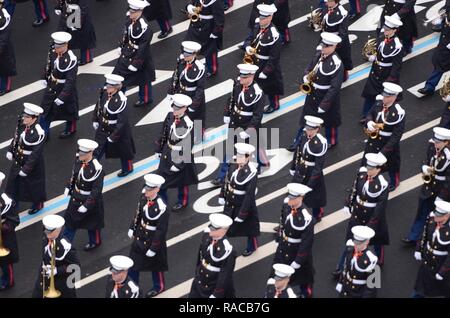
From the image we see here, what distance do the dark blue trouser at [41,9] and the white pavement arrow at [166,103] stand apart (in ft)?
13.9

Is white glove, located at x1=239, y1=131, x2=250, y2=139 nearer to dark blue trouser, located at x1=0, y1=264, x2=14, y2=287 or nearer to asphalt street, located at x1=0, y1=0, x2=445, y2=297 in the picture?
asphalt street, located at x1=0, y1=0, x2=445, y2=297

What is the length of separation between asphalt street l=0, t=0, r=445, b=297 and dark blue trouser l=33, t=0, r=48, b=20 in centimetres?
22

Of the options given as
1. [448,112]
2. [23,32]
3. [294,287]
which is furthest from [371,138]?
[23,32]

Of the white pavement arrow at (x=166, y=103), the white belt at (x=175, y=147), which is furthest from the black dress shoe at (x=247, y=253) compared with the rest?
the white pavement arrow at (x=166, y=103)

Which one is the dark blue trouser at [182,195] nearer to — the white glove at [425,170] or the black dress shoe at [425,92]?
the white glove at [425,170]

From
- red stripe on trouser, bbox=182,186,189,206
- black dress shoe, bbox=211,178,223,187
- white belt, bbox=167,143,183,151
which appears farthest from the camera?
black dress shoe, bbox=211,178,223,187

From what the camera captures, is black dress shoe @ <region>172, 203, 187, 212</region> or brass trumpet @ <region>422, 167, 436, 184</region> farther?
black dress shoe @ <region>172, 203, 187, 212</region>

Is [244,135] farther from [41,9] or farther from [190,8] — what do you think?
[41,9]

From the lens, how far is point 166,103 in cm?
3603

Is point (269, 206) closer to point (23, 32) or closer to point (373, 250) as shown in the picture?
point (373, 250)

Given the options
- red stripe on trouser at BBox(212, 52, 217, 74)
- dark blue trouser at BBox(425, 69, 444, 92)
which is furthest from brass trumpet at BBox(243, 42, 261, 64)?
dark blue trouser at BBox(425, 69, 444, 92)

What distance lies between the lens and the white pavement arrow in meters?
35.6

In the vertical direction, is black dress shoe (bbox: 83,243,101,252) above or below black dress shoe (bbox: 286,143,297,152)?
below

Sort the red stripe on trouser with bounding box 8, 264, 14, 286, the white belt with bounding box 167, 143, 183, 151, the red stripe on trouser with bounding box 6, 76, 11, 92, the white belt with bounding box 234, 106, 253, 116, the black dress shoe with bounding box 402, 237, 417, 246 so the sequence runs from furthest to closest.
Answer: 1. the red stripe on trouser with bounding box 6, 76, 11, 92
2. the white belt with bounding box 234, 106, 253, 116
3. the white belt with bounding box 167, 143, 183, 151
4. the black dress shoe with bounding box 402, 237, 417, 246
5. the red stripe on trouser with bounding box 8, 264, 14, 286
